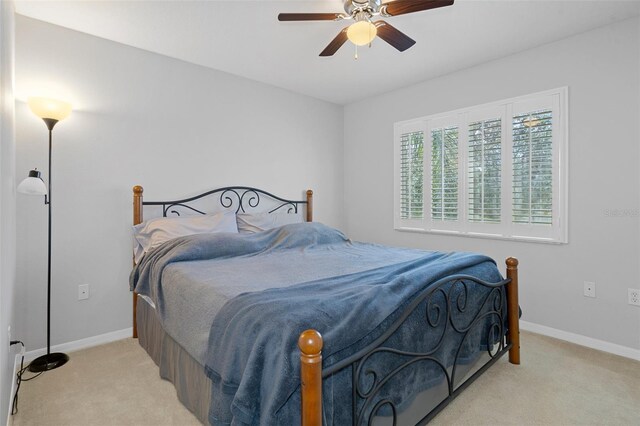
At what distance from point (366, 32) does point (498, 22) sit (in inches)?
51.0

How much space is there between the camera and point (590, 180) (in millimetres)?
2732

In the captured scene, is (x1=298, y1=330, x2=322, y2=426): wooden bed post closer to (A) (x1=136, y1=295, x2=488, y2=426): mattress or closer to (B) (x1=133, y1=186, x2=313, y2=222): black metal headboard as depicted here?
(A) (x1=136, y1=295, x2=488, y2=426): mattress

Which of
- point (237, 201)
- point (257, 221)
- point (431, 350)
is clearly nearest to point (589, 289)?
point (431, 350)

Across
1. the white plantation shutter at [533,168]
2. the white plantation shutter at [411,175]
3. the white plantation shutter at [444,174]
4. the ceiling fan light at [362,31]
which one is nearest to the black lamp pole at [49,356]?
the ceiling fan light at [362,31]

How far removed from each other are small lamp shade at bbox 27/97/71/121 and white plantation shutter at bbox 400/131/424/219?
10.7 feet

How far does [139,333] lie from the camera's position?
110 inches

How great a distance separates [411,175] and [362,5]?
2.26 meters

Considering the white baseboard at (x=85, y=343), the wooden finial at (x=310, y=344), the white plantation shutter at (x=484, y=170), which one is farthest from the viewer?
the white plantation shutter at (x=484, y=170)

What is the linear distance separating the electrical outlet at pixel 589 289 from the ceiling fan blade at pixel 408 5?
2438 mm

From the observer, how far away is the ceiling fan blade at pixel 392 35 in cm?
215

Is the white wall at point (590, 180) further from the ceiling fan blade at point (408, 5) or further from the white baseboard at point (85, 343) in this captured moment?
the white baseboard at point (85, 343)

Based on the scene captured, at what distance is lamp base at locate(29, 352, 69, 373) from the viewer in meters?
2.33

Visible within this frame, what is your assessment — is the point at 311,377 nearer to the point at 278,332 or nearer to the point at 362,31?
the point at 278,332

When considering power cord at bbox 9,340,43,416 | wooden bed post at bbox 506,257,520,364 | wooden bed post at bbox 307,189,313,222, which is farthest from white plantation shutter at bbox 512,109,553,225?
power cord at bbox 9,340,43,416
